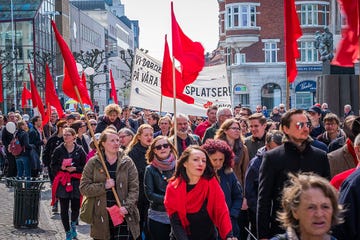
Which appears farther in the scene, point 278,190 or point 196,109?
point 196,109

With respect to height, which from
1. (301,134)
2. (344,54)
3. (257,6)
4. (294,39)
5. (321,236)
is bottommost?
(321,236)

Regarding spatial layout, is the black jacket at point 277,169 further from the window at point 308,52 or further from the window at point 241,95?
the window at point 308,52

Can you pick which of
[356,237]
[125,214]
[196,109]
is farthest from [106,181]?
[196,109]

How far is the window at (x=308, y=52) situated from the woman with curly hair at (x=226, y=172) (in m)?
52.8

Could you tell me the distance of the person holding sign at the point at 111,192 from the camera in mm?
8594

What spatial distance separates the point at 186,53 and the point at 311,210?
22.0 feet

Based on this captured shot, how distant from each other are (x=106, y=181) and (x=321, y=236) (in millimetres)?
4671

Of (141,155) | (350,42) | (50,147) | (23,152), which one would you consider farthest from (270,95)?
(350,42)

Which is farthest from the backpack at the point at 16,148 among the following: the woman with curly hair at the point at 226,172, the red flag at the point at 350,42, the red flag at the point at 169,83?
the red flag at the point at 350,42

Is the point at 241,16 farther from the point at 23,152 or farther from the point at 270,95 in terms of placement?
the point at 23,152

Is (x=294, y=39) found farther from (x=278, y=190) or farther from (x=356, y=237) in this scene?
(x=356, y=237)

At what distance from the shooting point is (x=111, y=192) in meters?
8.72

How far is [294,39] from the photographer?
8.02m

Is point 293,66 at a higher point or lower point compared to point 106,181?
higher
